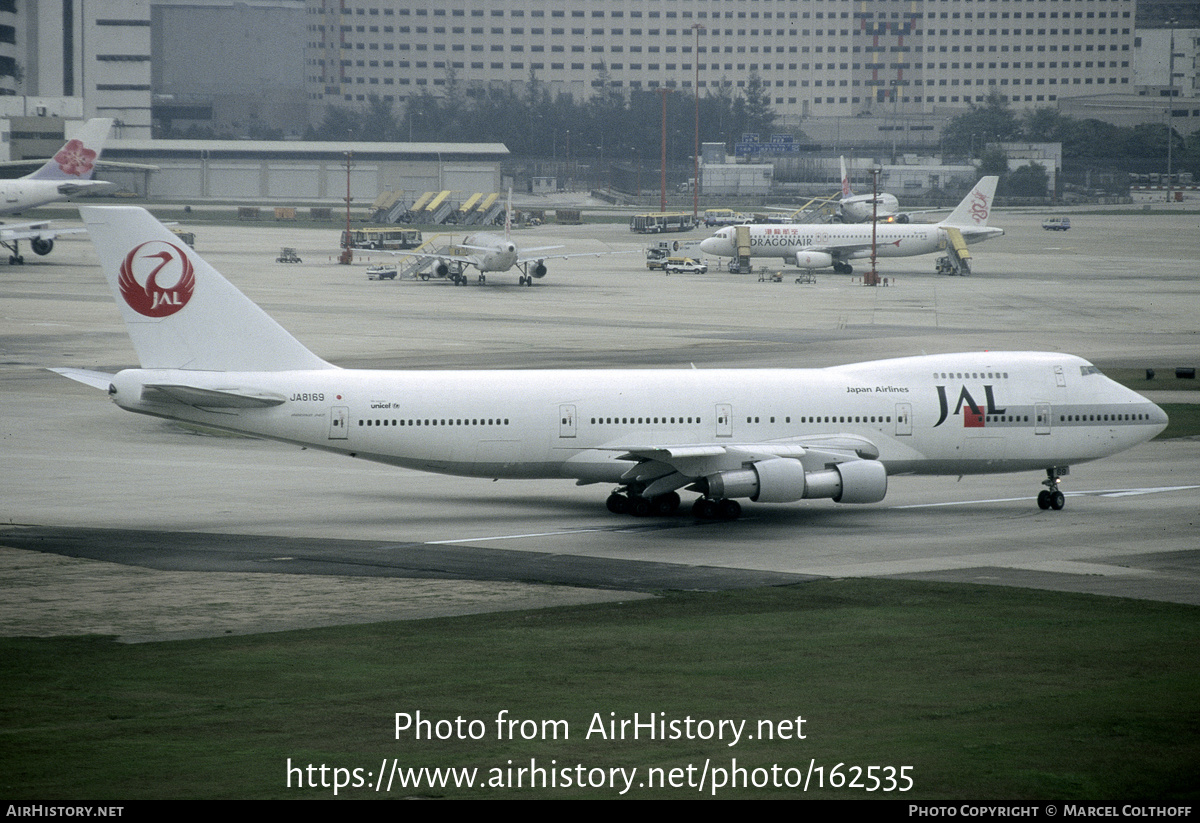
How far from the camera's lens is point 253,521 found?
44.3 m

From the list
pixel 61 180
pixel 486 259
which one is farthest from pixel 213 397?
pixel 61 180

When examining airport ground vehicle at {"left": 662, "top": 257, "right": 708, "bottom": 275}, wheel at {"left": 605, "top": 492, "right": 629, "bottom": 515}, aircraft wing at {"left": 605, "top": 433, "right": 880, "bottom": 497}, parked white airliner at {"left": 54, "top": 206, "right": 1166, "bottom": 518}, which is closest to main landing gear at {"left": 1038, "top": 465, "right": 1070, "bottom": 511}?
parked white airliner at {"left": 54, "top": 206, "right": 1166, "bottom": 518}

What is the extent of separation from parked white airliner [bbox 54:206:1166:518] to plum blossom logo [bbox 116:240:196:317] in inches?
1.7

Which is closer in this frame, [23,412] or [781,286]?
[23,412]

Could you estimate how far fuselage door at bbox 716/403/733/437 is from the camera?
45.2m

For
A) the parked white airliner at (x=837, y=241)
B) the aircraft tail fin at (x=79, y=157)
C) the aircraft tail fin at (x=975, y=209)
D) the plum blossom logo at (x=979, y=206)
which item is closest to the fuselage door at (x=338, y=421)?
the parked white airliner at (x=837, y=241)

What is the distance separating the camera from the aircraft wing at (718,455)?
43500 mm

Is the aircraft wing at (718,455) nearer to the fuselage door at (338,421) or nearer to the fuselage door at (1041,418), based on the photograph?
the fuselage door at (1041,418)

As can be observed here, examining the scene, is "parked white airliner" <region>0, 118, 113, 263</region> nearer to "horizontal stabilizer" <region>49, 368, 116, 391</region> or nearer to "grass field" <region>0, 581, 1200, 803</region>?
"horizontal stabilizer" <region>49, 368, 116, 391</region>

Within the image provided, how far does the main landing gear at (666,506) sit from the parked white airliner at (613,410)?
71 mm

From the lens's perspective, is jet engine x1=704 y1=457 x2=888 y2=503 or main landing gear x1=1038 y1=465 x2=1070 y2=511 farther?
main landing gear x1=1038 y1=465 x2=1070 y2=511

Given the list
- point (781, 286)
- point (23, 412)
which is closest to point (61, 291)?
point (23, 412)

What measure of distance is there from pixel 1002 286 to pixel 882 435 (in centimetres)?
8846

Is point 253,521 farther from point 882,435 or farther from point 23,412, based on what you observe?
point 23,412
